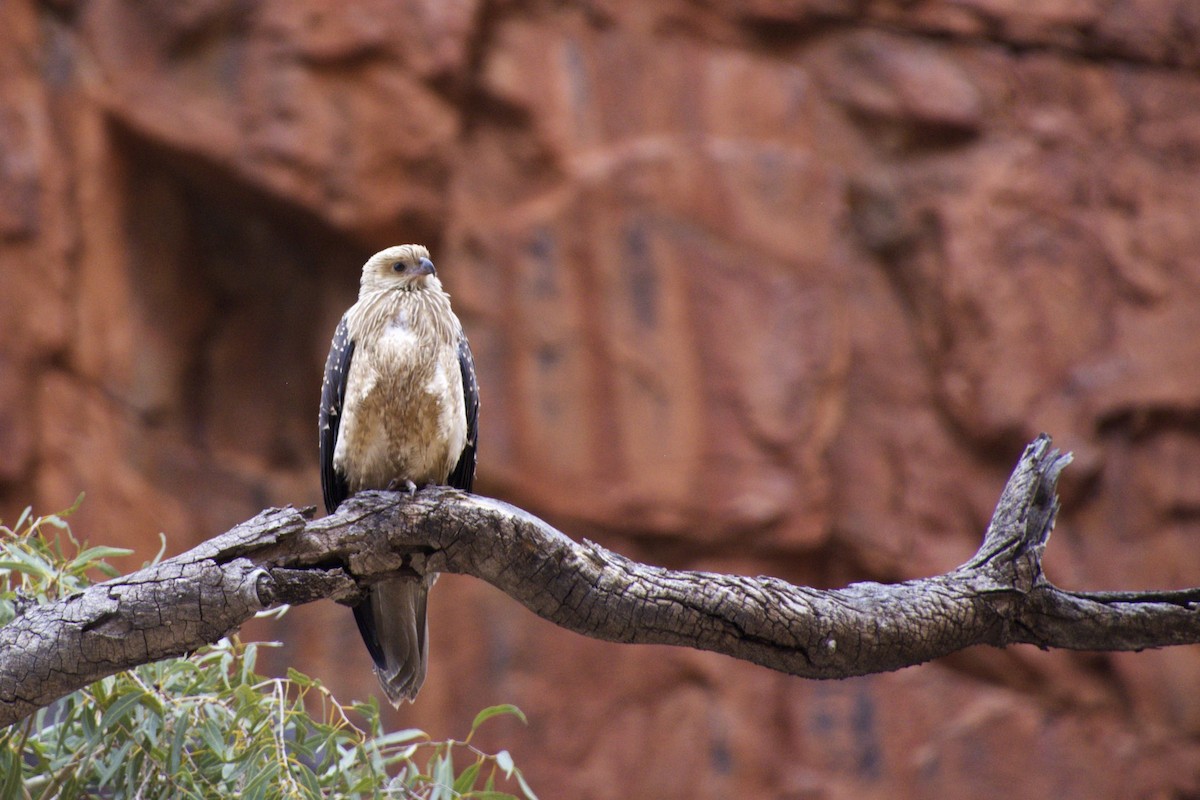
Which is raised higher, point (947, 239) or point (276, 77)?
point (276, 77)

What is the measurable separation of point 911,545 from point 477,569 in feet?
15.1

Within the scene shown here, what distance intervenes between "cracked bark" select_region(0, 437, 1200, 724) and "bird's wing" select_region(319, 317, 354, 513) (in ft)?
3.41

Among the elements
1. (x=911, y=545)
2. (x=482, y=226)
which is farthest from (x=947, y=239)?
(x=482, y=226)

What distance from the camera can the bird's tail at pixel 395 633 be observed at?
3.71 m

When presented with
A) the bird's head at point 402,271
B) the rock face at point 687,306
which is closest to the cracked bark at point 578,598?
the bird's head at point 402,271

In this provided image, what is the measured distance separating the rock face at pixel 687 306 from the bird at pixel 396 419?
2.65m

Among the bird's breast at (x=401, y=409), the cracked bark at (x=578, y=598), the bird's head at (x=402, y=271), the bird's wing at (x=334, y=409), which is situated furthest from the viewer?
the bird's head at (x=402, y=271)

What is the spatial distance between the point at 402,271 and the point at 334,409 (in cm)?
52

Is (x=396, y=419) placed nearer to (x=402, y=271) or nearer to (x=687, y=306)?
(x=402, y=271)

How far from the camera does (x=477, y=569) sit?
3104mm

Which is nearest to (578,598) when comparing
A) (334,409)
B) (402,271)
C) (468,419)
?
(468,419)

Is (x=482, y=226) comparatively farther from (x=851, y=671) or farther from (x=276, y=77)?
(x=851, y=671)

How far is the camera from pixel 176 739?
3.25 meters

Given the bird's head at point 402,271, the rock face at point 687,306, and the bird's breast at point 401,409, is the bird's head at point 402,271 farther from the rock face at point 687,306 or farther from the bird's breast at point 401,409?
the rock face at point 687,306
